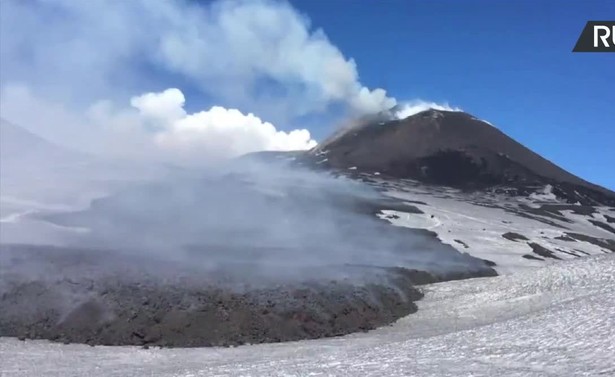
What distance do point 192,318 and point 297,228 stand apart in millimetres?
46330

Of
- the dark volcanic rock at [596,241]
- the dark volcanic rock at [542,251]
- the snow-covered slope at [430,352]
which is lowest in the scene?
the snow-covered slope at [430,352]

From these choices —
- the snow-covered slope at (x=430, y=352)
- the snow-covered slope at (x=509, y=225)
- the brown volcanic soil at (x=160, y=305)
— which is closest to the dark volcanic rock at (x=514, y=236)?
the snow-covered slope at (x=509, y=225)

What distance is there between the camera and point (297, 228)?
260ft

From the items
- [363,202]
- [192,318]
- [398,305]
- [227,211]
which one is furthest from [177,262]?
[363,202]

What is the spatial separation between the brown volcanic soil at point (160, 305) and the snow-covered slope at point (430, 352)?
1391 millimetres

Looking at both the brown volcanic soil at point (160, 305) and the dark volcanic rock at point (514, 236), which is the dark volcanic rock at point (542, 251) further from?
the brown volcanic soil at point (160, 305)

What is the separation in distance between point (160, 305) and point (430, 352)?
1598 cm

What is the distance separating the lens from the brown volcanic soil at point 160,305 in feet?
105

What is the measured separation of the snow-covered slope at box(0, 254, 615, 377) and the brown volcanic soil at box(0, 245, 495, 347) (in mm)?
1391

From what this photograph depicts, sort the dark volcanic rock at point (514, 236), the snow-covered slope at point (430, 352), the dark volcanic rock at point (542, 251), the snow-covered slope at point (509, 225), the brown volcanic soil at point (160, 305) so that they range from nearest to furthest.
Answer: the snow-covered slope at point (430, 352), the brown volcanic soil at point (160, 305), the snow-covered slope at point (509, 225), the dark volcanic rock at point (542, 251), the dark volcanic rock at point (514, 236)

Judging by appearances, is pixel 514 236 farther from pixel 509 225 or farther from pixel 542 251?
pixel 509 225

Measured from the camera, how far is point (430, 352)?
76.5ft

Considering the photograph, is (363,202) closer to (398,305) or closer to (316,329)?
(398,305)

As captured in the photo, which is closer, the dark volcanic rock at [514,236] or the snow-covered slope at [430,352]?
the snow-covered slope at [430,352]
